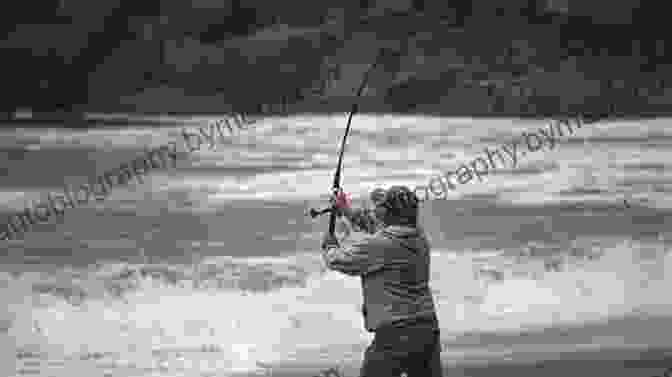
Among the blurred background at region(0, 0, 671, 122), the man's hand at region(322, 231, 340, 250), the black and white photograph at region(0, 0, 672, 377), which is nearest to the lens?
the man's hand at region(322, 231, 340, 250)

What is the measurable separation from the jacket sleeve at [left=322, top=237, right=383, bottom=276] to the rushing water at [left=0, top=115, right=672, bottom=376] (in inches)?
165

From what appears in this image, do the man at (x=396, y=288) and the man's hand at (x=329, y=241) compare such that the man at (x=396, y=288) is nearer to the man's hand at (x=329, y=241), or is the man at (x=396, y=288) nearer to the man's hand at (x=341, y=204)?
the man's hand at (x=329, y=241)

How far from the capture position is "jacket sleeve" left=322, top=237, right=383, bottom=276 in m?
6.69

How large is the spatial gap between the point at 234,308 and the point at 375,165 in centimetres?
2861

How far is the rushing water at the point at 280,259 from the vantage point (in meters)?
12.6

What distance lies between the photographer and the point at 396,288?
263 inches

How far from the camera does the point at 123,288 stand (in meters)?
16.6

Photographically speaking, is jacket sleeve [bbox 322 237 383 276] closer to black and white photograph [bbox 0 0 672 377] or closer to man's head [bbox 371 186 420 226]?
black and white photograph [bbox 0 0 672 377]

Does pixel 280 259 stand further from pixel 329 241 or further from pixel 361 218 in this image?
pixel 329 241
